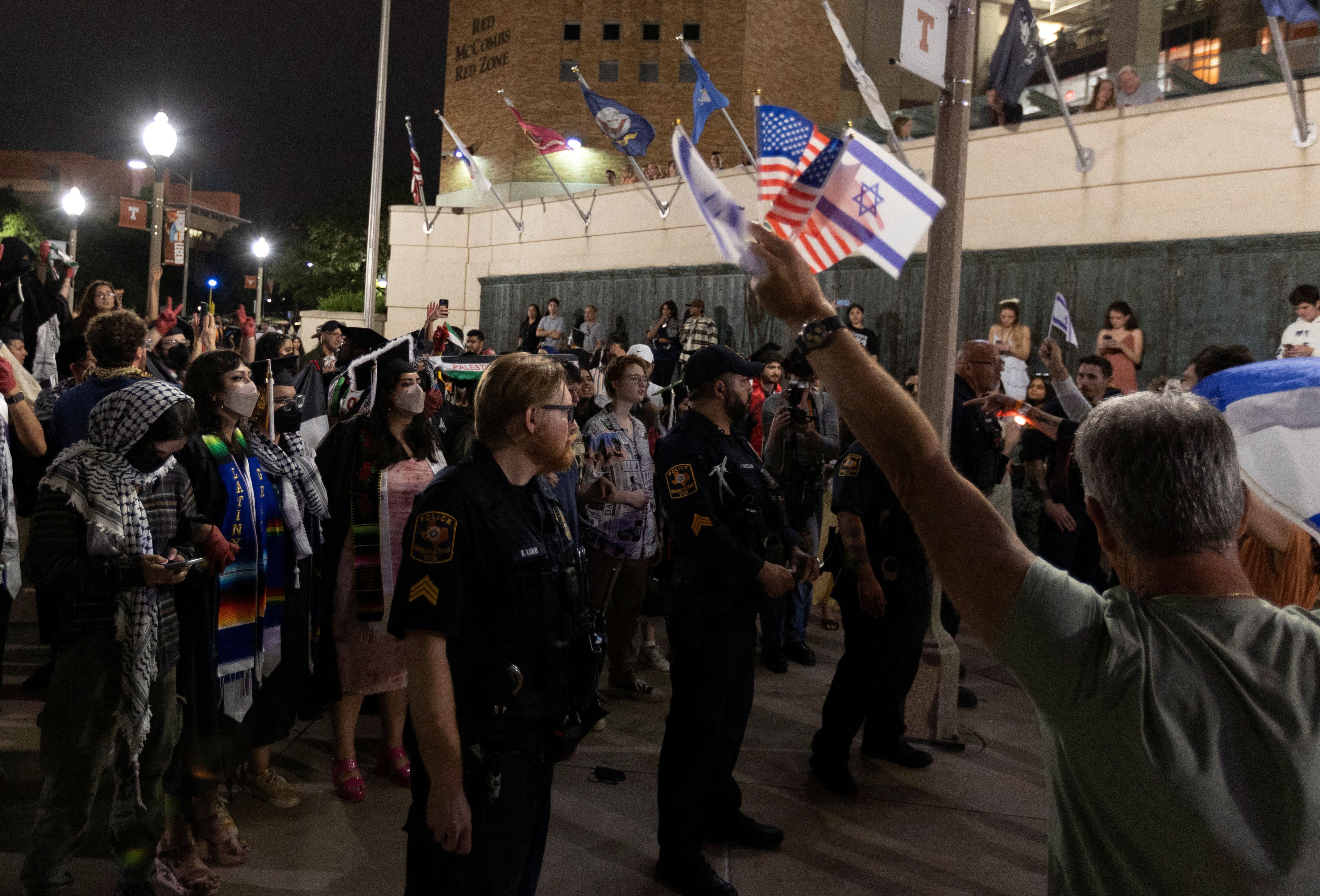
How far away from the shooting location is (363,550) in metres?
4.70

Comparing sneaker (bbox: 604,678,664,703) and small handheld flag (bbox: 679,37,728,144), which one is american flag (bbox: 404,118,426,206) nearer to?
small handheld flag (bbox: 679,37,728,144)

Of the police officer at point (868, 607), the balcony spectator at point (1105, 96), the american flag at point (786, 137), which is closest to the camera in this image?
the american flag at point (786, 137)

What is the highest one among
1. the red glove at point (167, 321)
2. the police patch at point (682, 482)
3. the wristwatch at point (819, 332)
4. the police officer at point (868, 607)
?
the red glove at point (167, 321)

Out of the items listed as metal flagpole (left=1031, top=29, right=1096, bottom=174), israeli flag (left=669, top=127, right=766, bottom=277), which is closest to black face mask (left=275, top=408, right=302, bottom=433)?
israeli flag (left=669, top=127, right=766, bottom=277)

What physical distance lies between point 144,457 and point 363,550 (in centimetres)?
144

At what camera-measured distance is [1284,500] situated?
206cm

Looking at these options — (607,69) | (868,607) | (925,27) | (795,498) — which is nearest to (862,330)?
(795,498)

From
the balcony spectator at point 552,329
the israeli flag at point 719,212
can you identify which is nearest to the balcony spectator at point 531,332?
the balcony spectator at point 552,329

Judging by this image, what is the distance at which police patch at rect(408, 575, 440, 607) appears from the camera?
2508 millimetres

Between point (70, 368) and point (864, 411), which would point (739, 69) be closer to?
point (70, 368)

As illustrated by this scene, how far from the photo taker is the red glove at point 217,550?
369 centimetres

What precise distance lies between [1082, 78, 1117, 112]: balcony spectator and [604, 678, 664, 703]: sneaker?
10645mm

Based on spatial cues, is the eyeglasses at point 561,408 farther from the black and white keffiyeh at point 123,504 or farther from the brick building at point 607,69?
the brick building at point 607,69

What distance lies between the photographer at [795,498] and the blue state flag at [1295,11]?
6.06 m
